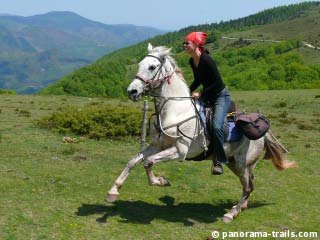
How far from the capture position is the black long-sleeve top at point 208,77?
10820 mm

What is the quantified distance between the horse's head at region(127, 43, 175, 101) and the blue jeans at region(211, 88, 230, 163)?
4.43ft

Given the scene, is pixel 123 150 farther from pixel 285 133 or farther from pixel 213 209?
pixel 285 133

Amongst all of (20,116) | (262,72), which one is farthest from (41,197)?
(262,72)

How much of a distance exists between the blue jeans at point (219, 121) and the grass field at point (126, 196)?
1665mm

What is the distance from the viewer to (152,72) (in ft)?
34.2

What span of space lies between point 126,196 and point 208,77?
4268mm

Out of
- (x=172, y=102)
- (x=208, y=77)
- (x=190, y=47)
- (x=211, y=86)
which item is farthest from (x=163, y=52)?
(x=211, y=86)

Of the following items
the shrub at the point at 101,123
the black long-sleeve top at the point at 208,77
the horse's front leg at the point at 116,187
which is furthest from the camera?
the shrub at the point at 101,123

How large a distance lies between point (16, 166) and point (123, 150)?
550cm

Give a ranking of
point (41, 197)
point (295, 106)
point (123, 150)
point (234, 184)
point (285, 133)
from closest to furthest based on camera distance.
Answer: point (41, 197), point (234, 184), point (123, 150), point (285, 133), point (295, 106)

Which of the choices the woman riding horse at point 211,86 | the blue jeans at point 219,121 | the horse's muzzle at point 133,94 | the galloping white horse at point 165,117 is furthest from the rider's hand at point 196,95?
the horse's muzzle at point 133,94

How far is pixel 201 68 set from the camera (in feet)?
35.9

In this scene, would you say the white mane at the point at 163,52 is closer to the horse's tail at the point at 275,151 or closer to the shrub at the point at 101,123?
the horse's tail at the point at 275,151

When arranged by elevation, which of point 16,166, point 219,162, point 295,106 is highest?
point 219,162
